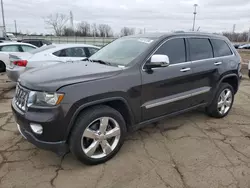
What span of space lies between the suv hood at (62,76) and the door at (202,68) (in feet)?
5.30

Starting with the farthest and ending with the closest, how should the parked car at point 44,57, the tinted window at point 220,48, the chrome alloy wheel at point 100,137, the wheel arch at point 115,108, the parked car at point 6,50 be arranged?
the parked car at point 6,50 → the parked car at point 44,57 → the tinted window at point 220,48 → the chrome alloy wheel at point 100,137 → the wheel arch at point 115,108

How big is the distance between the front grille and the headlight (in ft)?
0.37

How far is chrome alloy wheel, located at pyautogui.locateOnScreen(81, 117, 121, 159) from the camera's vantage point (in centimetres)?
277

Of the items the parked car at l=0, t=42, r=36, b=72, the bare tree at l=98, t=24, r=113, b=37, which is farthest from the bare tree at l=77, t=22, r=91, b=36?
the parked car at l=0, t=42, r=36, b=72

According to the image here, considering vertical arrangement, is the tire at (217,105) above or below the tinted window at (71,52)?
below

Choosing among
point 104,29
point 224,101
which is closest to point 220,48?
point 224,101

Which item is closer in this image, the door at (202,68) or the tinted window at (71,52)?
the door at (202,68)

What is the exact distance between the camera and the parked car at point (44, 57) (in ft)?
20.4

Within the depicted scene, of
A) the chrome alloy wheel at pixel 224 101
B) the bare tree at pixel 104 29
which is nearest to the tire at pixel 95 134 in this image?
the chrome alloy wheel at pixel 224 101

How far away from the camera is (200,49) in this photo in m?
4.04

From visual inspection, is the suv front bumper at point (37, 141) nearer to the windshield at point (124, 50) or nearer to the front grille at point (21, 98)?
the front grille at point (21, 98)

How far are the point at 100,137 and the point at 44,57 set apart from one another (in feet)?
14.8

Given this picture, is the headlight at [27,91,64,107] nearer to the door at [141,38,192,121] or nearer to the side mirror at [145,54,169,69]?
the door at [141,38,192,121]

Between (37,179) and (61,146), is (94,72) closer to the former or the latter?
(61,146)
